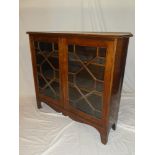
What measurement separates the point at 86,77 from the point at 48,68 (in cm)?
49

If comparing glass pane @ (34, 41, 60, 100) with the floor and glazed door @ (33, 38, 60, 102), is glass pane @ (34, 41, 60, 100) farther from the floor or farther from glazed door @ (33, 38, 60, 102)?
the floor

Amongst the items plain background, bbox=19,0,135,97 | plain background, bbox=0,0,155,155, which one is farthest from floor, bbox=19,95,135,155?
plain background, bbox=0,0,155,155

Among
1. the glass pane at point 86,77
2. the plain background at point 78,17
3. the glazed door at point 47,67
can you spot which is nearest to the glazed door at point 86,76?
the glass pane at point 86,77

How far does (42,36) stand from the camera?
1.70 m

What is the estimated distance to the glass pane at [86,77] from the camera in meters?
1.34

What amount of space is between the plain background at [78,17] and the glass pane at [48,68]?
58 centimetres

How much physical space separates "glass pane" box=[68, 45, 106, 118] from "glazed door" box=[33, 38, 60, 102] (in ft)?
0.60

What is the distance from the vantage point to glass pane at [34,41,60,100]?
1.69m

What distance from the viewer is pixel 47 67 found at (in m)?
1.79

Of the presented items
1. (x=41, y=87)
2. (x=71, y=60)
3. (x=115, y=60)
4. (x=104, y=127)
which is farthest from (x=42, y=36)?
(x=104, y=127)
